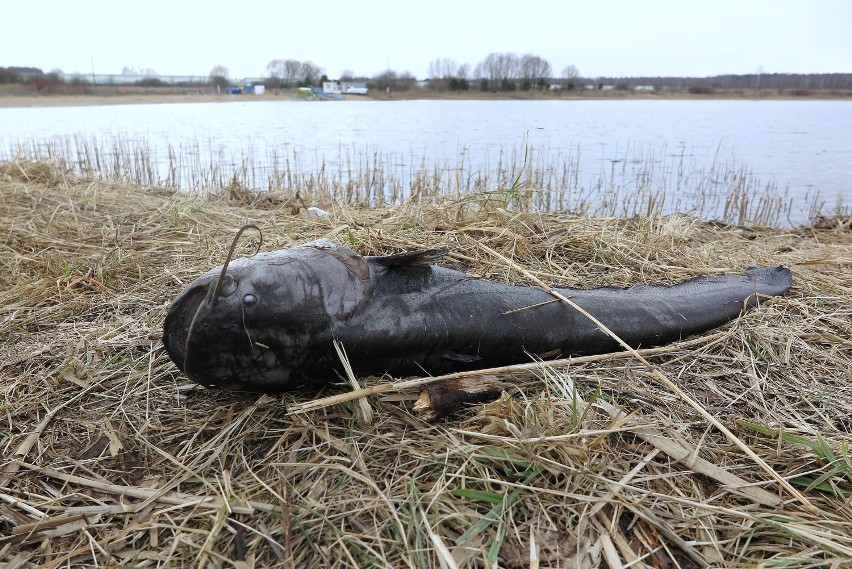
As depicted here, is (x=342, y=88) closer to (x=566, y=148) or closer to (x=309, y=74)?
(x=309, y=74)

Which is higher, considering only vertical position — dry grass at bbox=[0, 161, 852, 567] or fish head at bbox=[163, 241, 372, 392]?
fish head at bbox=[163, 241, 372, 392]

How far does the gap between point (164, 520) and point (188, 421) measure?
0.46 meters

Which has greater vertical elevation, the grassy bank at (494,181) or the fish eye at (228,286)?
the fish eye at (228,286)

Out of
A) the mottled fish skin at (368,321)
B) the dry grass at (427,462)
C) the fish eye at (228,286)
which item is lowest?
the dry grass at (427,462)

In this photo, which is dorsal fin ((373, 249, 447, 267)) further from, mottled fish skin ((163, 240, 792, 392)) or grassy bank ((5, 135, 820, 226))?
grassy bank ((5, 135, 820, 226))

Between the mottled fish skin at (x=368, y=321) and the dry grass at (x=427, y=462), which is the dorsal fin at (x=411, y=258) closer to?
the mottled fish skin at (x=368, y=321)

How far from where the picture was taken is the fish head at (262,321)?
1.85 m

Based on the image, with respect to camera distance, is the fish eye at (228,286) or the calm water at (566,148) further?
the calm water at (566,148)

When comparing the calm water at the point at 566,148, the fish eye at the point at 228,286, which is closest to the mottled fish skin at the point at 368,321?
the fish eye at the point at 228,286

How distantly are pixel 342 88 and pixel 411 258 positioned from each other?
78429 mm

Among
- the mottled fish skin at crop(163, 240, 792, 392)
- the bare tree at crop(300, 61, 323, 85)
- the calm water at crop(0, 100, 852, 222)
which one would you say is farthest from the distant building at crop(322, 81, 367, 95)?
the mottled fish skin at crop(163, 240, 792, 392)

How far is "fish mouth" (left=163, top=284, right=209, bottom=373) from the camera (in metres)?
1.87

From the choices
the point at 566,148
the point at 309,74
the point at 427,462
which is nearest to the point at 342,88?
the point at 309,74

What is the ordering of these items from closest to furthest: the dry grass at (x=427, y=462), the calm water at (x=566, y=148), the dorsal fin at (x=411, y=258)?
the dry grass at (x=427, y=462) < the dorsal fin at (x=411, y=258) < the calm water at (x=566, y=148)
